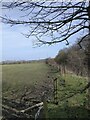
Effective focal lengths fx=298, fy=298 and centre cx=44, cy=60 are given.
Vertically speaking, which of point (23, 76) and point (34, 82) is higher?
point (23, 76)

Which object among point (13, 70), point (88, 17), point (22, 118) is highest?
point (88, 17)

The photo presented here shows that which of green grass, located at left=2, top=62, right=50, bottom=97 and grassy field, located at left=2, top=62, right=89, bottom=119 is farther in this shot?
green grass, located at left=2, top=62, right=50, bottom=97

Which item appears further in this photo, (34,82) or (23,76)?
(23,76)

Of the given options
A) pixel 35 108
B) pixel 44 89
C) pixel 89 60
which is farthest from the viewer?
pixel 44 89

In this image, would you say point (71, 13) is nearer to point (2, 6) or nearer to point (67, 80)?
point (2, 6)

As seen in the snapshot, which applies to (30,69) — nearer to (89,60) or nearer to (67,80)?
(67,80)

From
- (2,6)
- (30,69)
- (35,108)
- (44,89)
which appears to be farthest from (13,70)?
(2,6)

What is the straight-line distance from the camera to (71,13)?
7223 mm

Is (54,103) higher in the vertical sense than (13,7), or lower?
lower

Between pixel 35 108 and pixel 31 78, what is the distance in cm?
662

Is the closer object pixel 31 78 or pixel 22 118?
pixel 22 118

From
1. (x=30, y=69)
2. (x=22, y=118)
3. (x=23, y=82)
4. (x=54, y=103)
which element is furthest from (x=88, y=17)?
(x=30, y=69)

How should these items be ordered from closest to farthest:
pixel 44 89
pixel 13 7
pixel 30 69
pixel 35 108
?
pixel 13 7 < pixel 35 108 < pixel 44 89 < pixel 30 69

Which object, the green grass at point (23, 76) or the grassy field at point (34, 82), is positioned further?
the green grass at point (23, 76)
